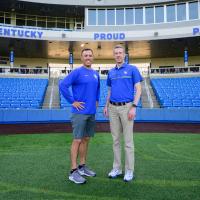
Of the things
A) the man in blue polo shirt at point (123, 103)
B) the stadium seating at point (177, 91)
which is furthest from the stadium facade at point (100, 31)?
the man in blue polo shirt at point (123, 103)

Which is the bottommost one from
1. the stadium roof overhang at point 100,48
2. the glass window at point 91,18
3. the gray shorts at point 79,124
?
the gray shorts at point 79,124

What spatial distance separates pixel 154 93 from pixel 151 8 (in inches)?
405

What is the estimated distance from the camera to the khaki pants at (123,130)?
15.2 ft

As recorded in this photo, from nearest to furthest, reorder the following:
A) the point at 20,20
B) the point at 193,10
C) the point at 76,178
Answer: the point at 76,178
the point at 193,10
the point at 20,20

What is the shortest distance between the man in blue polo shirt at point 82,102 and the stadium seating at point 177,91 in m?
15.6

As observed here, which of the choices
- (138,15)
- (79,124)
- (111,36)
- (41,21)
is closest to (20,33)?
(41,21)

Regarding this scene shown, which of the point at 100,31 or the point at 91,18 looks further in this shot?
the point at 91,18

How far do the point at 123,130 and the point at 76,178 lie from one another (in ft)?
3.57

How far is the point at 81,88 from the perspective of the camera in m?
4.75

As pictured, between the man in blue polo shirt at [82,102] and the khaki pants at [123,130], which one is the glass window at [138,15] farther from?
the khaki pants at [123,130]

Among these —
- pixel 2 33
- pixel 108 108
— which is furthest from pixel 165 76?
pixel 108 108

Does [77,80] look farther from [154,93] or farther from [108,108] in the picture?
[154,93]

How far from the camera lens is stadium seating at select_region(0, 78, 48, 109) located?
19703 millimetres

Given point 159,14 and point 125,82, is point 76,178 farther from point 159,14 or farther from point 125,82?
point 159,14
